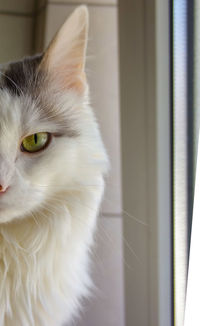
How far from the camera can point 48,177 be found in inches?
30.7

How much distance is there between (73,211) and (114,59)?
0.68 metres

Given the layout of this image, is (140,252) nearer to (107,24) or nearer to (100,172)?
(100,172)

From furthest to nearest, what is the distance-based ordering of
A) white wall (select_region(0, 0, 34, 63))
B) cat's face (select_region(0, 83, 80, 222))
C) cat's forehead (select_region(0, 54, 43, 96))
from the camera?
1. white wall (select_region(0, 0, 34, 63))
2. cat's forehead (select_region(0, 54, 43, 96))
3. cat's face (select_region(0, 83, 80, 222))

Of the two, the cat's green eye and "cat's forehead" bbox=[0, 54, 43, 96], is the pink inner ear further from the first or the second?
the cat's green eye

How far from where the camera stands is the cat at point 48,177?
0.76 m

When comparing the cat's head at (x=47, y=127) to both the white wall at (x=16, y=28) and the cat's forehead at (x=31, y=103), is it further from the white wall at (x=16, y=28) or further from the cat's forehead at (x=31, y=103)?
the white wall at (x=16, y=28)

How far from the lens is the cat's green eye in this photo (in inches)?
30.3

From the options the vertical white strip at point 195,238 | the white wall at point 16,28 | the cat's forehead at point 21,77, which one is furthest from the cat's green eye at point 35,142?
the white wall at point 16,28

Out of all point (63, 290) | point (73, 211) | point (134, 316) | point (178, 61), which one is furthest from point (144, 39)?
point (134, 316)

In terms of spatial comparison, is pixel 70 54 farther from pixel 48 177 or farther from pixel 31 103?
pixel 48 177

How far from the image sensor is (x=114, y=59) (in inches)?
52.3

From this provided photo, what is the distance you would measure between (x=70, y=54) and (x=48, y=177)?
0.29m

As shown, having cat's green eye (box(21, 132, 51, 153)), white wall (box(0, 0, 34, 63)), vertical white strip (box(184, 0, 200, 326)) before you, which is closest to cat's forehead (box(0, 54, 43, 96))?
cat's green eye (box(21, 132, 51, 153))

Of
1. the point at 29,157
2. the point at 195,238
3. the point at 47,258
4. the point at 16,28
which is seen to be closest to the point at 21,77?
the point at 29,157
